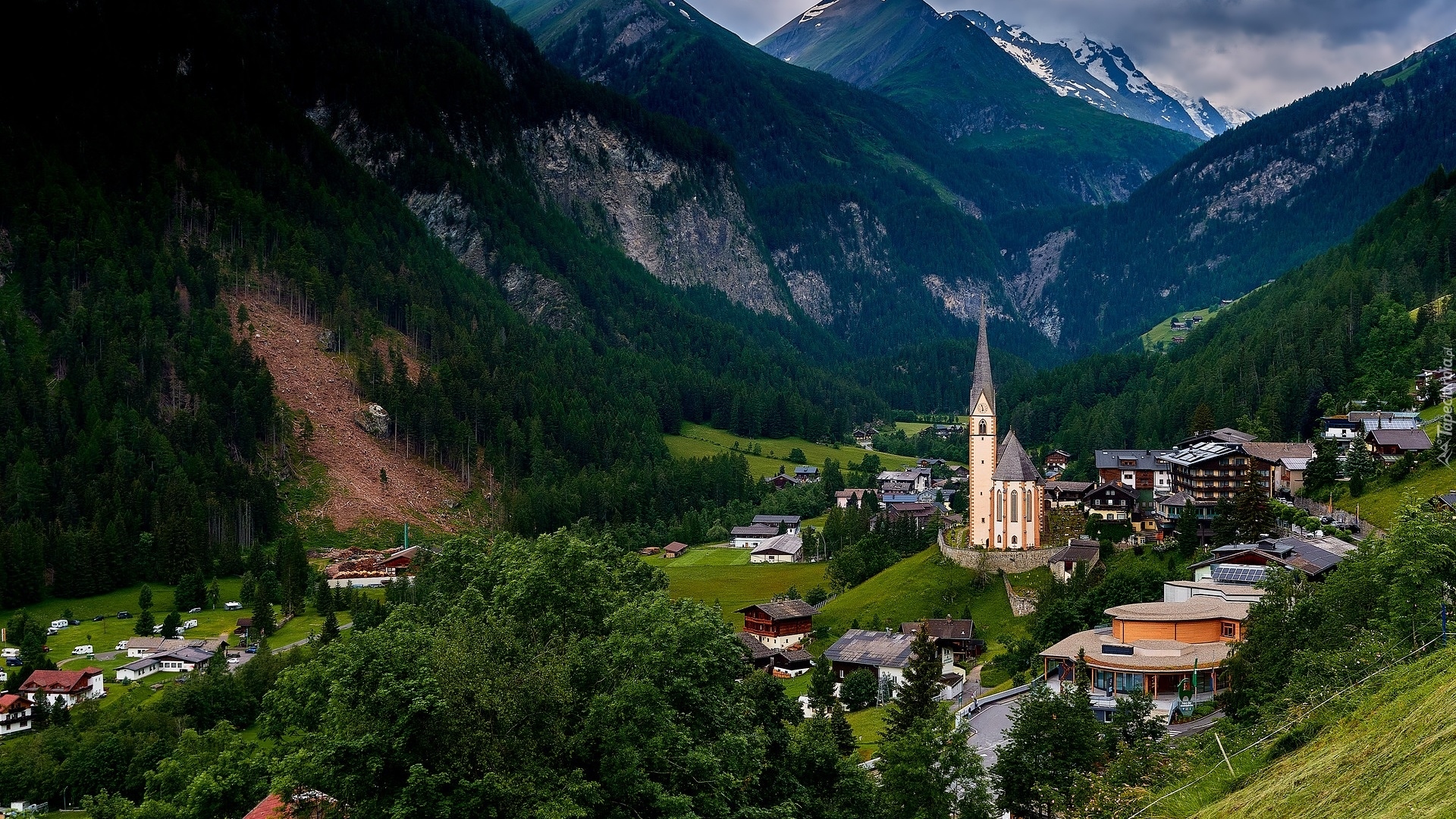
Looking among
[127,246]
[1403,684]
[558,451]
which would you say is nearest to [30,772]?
[1403,684]

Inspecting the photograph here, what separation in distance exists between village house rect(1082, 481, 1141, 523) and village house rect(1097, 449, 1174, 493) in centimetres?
685

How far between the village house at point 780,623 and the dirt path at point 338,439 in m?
72.5

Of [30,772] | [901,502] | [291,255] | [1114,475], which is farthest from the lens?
[291,255]

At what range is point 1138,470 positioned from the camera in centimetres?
11856

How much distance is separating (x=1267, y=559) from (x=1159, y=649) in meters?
17.1

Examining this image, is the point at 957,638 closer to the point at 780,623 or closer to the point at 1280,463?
the point at 780,623

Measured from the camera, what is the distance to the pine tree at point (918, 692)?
2333 inches

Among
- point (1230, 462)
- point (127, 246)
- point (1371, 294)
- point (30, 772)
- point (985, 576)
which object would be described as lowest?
point (30, 772)

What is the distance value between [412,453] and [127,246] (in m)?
52.5

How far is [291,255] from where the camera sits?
196125mm

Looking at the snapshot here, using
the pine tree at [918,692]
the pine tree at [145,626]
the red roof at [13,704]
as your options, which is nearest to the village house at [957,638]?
the pine tree at [918,692]

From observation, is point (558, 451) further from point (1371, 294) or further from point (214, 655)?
point (1371, 294)

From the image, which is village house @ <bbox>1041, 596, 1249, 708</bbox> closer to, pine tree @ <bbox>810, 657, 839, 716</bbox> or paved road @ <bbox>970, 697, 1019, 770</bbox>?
paved road @ <bbox>970, 697, 1019, 770</bbox>

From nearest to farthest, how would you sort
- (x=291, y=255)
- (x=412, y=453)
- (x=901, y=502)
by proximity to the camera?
(x=901, y=502), (x=412, y=453), (x=291, y=255)
